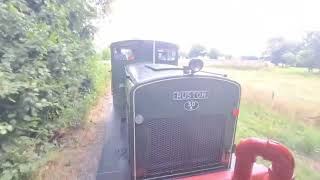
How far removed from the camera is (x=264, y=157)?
8.11ft

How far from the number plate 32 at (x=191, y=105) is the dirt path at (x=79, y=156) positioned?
1936mm

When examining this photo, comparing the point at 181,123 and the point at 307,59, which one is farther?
the point at 307,59

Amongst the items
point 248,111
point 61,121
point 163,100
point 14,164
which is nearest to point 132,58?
point 61,121

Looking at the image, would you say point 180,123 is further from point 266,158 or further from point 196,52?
point 196,52

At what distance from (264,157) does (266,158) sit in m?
0.02

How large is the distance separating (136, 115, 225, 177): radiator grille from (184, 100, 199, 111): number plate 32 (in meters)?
0.13

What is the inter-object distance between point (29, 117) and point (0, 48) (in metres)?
0.73

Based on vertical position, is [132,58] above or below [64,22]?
below

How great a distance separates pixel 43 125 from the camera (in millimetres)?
3521

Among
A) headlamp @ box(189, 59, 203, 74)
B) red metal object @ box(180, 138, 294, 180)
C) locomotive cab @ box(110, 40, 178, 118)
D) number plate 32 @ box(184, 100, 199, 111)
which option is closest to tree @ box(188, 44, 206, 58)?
locomotive cab @ box(110, 40, 178, 118)

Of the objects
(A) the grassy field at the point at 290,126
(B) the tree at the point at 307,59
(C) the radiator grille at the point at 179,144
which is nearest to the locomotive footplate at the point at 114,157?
(C) the radiator grille at the point at 179,144

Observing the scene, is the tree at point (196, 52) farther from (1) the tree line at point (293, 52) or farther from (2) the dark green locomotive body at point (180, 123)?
(1) the tree line at point (293, 52)

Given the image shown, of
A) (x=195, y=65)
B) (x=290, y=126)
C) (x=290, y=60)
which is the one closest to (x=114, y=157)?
(x=195, y=65)

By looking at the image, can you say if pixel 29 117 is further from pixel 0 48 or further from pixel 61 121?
pixel 61 121
